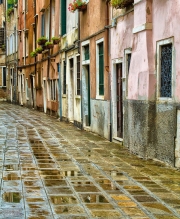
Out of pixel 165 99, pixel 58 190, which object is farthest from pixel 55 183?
pixel 165 99

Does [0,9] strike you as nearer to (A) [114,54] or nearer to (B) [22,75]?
(B) [22,75]

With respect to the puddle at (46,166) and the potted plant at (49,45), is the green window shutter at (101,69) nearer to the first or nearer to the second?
the puddle at (46,166)

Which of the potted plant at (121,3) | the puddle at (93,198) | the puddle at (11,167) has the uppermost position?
the potted plant at (121,3)

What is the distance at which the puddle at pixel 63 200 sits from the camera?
241 inches

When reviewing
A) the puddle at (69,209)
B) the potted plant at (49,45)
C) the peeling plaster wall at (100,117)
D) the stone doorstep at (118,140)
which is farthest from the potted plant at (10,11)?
the puddle at (69,209)

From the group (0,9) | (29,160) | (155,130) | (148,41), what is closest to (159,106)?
(155,130)

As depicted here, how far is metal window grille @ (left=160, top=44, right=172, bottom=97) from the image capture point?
909cm

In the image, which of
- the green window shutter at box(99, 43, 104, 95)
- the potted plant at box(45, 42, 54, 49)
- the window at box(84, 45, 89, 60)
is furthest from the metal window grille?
the potted plant at box(45, 42, 54, 49)

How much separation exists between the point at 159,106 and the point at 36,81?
19.5 metres

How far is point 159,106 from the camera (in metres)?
9.32

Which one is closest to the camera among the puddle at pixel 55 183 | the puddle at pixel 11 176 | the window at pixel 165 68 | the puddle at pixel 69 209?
the puddle at pixel 69 209

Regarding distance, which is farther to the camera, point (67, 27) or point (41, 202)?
point (67, 27)

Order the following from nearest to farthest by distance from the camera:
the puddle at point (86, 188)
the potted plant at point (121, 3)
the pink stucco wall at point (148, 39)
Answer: the puddle at point (86, 188)
the pink stucco wall at point (148, 39)
the potted plant at point (121, 3)

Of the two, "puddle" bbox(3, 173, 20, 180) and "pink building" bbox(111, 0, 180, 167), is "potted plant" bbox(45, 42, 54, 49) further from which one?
"puddle" bbox(3, 173, 20, 180)
